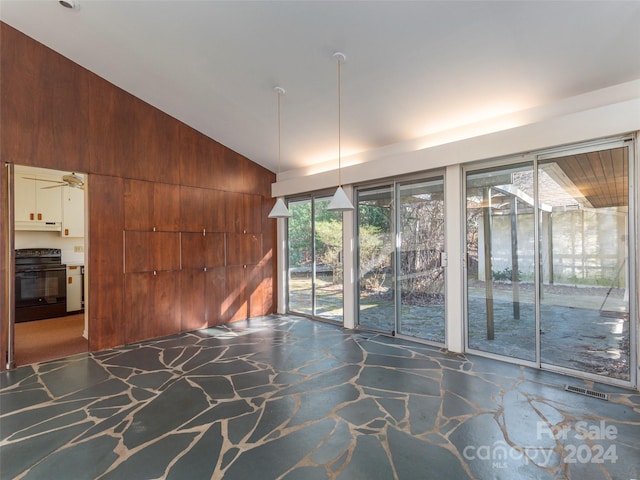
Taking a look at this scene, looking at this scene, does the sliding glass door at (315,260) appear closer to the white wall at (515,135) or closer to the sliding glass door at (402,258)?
the sliding glass door at (402,258)

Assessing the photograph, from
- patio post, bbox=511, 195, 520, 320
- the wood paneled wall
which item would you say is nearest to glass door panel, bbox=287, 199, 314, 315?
the wood paneled wall

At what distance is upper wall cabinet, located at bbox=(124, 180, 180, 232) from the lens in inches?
189

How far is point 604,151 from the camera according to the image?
3.38 meters

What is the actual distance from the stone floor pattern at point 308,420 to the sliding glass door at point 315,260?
1.95 m

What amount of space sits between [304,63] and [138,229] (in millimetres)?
3474

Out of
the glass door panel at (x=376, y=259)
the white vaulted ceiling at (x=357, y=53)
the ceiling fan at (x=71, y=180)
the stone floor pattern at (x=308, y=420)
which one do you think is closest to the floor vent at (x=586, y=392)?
the stone floor pattern at (x=308, y=420)

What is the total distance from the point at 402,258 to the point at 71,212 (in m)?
7.01

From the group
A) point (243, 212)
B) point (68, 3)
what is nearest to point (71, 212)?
point (243, 212)

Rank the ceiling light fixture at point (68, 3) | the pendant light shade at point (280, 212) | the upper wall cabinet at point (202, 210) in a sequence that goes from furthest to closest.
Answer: the upper wall cabinet at point (202, 210) → the pendant light shade at point (280, 212) → the ceiling light fixture at point (68, 3)

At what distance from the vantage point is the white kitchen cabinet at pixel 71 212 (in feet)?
22.0

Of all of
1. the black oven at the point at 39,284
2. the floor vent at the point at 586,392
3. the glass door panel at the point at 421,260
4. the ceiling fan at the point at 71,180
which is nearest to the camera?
the floor vent at the point at 586,392

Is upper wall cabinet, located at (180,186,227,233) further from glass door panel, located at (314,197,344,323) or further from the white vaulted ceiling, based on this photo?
glass door panel, located at (314,197,344,323)

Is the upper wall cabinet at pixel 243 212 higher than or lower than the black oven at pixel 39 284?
higher

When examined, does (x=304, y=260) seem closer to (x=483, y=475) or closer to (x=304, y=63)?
(x=304, y=63)
